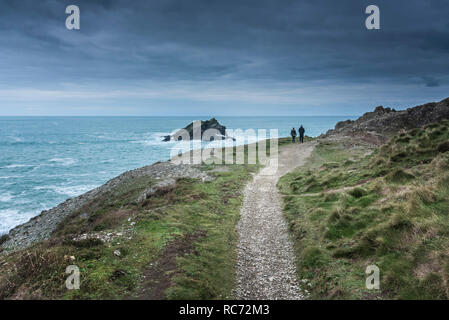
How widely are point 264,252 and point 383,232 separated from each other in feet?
19.3

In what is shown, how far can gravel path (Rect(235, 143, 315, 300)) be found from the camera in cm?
1063

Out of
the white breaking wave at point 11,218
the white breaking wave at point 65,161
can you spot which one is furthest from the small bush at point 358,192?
the white breaking wave at point 65,161

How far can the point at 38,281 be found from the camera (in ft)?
28.9

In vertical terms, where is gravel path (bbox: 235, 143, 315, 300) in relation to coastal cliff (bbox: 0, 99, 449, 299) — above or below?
below

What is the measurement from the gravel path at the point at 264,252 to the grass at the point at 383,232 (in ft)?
2.21

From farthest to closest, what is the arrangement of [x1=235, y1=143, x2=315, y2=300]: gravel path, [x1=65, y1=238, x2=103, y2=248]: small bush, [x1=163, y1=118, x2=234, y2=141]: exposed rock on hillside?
[x1=163, y1=118, x2=234, y2=141]: exposed rock on hillside
[x1=65, y1=238, x2=103, y2=248]: small bush
[x1=235, y1=143, x2=315, y2=300]: gravel path

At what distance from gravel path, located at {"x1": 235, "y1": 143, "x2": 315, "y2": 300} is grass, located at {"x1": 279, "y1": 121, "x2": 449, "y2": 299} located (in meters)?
0.67

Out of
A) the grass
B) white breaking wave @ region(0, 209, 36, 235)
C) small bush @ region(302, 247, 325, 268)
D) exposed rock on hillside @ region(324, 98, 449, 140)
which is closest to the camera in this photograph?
the grass

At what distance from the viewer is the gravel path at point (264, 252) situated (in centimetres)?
1063

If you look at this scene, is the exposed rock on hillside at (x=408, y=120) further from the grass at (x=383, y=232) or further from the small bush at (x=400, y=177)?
the small bush at (x=400, y=177)

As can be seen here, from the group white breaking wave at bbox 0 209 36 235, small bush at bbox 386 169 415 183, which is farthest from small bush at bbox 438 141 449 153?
white breaking wave at bbox 0 209 36 235

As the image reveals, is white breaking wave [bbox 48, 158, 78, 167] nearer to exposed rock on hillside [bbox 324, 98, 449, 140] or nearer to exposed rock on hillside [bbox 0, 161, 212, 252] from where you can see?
exposed rock on hillside [bbox 0, 161, 212, 252]

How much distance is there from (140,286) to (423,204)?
13180 millimetres

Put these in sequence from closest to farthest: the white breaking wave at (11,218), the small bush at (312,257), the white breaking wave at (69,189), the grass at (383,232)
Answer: the grass at (383,232) → the small bush at (312,257) → the white breaking wave at (11,218) → the white breaking wave at (69,189)
